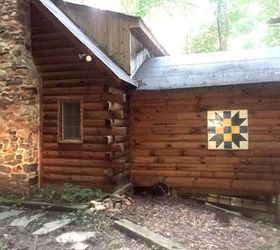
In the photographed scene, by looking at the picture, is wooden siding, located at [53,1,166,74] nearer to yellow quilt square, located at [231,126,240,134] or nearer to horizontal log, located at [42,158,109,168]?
horizontal log, located at [42,158,109,168]

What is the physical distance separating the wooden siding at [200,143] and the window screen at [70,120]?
5.21 feet

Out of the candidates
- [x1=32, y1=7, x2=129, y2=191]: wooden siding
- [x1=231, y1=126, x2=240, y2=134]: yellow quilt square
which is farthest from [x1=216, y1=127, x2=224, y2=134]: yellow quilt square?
[x1=32, y1=7, x2=129, y2=191]: wooden siding

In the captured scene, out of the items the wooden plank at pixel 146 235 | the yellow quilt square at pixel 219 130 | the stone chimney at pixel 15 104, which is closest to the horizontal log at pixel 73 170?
the stone chimney at pixel 15 104

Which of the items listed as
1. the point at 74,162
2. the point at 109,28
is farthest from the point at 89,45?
the point at 74,162

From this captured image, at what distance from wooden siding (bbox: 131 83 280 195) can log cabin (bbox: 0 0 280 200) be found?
25 millimetres

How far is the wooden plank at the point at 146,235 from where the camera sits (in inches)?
224

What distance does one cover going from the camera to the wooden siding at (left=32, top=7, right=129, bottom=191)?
869 cm

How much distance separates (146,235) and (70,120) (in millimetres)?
4137

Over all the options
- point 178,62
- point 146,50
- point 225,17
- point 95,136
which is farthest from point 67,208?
point 225,17

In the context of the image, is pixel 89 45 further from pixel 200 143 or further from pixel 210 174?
pixel 210 174

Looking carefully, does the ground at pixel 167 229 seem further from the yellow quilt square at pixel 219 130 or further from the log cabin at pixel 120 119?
the yellow quilt square at pixel 219 130

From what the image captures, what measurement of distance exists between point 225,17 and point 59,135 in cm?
1551

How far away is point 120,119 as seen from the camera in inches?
362

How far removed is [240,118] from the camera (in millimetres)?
8930
